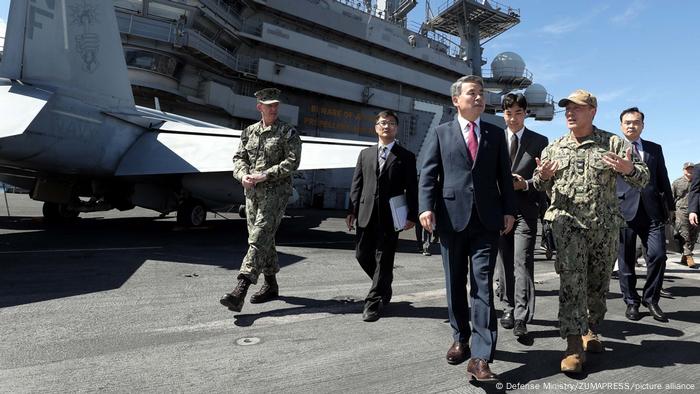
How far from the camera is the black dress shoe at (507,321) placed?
3.34 meters

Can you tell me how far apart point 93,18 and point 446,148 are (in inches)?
352

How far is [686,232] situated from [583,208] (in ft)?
22.8

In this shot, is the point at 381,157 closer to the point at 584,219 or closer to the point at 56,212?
the point at 584,219

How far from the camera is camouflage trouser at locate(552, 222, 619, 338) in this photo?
260 cm

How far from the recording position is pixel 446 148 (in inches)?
105

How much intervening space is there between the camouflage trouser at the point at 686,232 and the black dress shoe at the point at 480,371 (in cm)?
775

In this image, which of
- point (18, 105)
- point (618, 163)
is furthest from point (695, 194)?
point (18, 105)

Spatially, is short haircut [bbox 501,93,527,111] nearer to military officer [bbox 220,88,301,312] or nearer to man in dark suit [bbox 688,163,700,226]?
military officer [bbox 220,88,301,312]

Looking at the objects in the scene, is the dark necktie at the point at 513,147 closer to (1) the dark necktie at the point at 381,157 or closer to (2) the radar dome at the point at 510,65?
(1) the dark necktie at the point at 381,157

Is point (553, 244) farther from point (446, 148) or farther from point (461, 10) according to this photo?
point (461, 10)

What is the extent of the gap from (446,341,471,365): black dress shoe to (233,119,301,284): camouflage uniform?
6.44 feet

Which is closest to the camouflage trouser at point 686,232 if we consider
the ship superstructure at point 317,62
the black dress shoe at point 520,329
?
the black dress shoe at point 520,329

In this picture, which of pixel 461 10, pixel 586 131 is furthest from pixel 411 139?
pixel 586 131

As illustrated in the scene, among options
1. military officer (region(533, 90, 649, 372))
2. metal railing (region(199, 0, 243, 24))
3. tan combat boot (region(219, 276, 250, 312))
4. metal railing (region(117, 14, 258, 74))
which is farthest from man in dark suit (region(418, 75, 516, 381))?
metal railing (region(199, 0, 243, 24))
